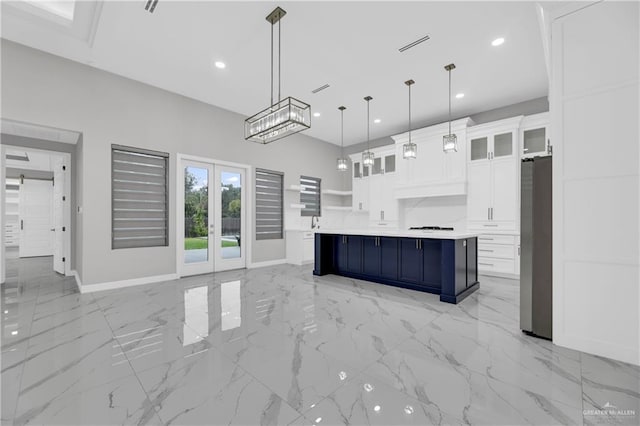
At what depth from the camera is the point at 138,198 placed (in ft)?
15.5

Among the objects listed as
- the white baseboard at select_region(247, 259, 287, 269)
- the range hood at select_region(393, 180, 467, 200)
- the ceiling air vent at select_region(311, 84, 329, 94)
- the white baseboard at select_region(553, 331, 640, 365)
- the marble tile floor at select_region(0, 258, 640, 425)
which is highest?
the ceiling air vent at select_region(311, 84, 329, 94)

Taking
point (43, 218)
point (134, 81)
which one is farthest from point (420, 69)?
point (43, 218)

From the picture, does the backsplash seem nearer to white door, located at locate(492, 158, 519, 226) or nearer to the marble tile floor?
white door, located at locate(492, 158, 519, 226)

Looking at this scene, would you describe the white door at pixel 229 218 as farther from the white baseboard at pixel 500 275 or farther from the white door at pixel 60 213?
the white baseboard at pixel 500 275

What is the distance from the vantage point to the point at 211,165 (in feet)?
18.6

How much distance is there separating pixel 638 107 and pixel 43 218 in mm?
12719

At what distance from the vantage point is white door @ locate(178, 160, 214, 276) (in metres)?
5.28

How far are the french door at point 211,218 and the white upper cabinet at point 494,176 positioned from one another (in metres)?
4.85

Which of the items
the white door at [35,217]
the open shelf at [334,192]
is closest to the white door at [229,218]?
the open shelf at [334,192]

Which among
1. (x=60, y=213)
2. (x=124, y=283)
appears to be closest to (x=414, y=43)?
(x=124, y=283)

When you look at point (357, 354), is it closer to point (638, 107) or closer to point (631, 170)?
point (631, 170)

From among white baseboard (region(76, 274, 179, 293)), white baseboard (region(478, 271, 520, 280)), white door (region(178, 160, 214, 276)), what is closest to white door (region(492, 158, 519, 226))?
white baseboard (region(478, 271, 520, 280))

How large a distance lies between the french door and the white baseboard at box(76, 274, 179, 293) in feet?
0.99

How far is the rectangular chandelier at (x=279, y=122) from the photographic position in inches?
121
